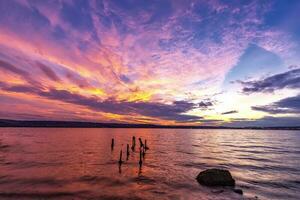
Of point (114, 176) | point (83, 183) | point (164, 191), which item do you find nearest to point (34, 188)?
point (83, 183)

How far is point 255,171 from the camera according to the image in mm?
35844

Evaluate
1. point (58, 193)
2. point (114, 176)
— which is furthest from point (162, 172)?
point (58, 193)

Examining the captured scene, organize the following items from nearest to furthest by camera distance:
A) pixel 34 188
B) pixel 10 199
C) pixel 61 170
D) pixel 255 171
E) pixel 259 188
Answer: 1. pixel 10 199
2. pixel 34 188
3. pixel 259 188
4. pixel 61 170
5. pixel 255 171

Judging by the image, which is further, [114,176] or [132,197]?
[114,176]

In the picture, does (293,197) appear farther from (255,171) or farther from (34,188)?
(34,188)

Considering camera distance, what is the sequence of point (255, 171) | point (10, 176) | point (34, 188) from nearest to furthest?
point (34, 188), point (10, 176), point (255, 171)

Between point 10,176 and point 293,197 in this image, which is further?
point 10,176

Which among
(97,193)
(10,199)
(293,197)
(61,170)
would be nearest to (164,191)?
(97,193)

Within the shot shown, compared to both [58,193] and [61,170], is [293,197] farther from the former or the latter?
[61,170]

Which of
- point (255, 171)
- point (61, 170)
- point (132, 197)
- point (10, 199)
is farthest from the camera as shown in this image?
point (255, 171)

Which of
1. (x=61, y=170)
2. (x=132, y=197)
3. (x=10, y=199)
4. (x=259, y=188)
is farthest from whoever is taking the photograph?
A: (x=61, y=170)

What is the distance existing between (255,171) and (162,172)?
14283 millimetres

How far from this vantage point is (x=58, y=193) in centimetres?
2208

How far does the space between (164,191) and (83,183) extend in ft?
30.1
